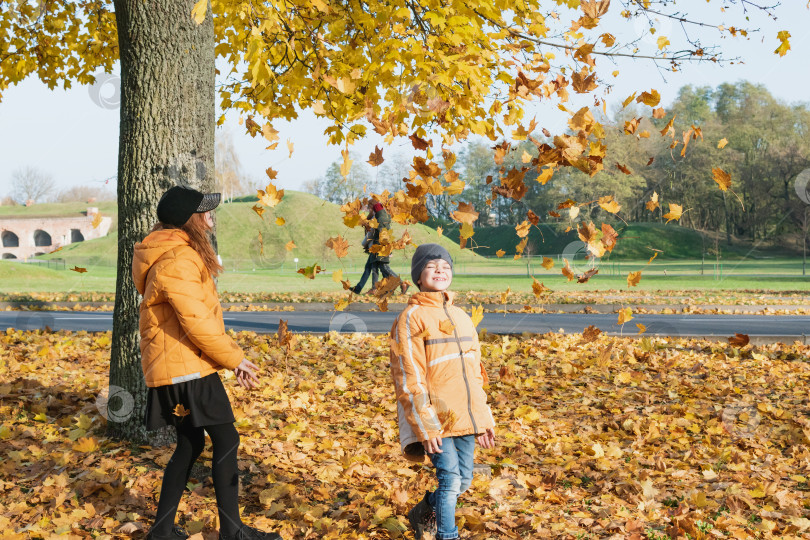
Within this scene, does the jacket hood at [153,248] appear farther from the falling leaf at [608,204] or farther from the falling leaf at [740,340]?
the falling leaf at [740,340]

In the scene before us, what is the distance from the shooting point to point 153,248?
2627 mm

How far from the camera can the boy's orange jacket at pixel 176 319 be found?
99.7 inches

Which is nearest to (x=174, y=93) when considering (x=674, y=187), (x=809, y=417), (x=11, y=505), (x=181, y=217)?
(x=181, y=217)

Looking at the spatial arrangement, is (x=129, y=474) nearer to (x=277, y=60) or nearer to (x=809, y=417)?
(x=277, y=60)

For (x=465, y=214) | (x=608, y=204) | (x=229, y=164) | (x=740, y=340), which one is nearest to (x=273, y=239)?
(x=229, y=164)

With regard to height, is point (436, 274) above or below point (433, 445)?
above

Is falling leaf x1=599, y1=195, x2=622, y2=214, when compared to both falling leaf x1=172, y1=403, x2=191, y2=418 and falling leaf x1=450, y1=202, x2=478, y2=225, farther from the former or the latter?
falling leaf x1=172, y1=403, x2=191, y2=418

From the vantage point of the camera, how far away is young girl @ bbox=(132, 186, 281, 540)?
256 cm

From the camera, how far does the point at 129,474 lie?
3.55 m

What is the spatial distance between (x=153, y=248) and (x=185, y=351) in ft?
1.56

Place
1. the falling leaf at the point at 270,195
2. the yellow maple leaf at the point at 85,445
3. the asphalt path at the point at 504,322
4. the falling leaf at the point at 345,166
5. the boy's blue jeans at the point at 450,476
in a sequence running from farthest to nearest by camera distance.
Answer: the asphalt path at the point at 504,322
the falling leaf at the point at 270,195
the yellow maple leaf at the point at 85,445
the falling leaf at the point at 345,166
the boy's blue jeans at the point at 450,476

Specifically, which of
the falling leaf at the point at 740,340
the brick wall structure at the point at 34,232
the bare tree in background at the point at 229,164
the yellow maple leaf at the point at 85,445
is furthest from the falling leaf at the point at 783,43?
the brick wall structure at the point at 34,232

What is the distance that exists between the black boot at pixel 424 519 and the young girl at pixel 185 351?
683mm

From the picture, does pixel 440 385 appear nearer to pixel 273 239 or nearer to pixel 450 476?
pixel 450 476
